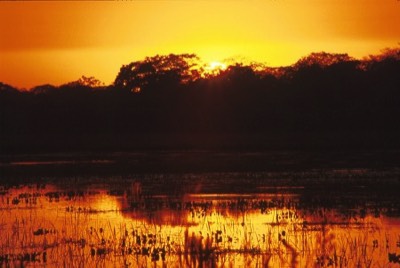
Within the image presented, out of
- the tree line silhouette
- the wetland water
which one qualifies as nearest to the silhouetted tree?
the tree line silhouette

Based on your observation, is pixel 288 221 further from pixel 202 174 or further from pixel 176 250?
pixel 202 174

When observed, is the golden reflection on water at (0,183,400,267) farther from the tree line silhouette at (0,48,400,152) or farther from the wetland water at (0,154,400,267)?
the tree line silhouette at (0,48,400,152)

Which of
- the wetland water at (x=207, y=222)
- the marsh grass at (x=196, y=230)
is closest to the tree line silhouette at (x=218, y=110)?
the wetland water at (x=207, y=222)

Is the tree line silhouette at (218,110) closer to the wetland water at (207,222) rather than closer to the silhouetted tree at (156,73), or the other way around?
the silhouetted tree at (156,73)

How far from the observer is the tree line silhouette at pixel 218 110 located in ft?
249

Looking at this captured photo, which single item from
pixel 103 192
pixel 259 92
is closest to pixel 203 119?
pixel 259 92

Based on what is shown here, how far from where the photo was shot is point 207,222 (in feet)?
65.4

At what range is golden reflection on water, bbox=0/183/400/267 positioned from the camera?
15227mm

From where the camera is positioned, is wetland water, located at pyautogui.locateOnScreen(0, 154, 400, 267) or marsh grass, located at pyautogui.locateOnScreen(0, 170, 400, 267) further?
wetland water, located at pyautogui.locateOnScreen(0, 154, 400, 267)

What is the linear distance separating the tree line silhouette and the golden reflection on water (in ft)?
141

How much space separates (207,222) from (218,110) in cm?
6354

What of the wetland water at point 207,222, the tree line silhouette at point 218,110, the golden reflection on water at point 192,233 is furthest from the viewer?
the tree line silhouette at point 218,110

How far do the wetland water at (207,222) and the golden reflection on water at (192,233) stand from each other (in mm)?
23

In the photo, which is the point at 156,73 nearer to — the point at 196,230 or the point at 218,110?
the point at 218,110
